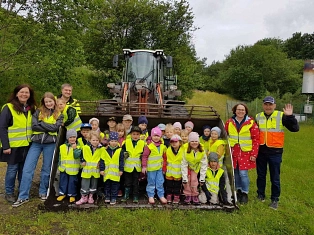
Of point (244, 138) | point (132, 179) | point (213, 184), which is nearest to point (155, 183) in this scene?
point (132, 179)

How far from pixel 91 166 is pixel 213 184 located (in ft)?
6.58

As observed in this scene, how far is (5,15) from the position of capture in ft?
37.4

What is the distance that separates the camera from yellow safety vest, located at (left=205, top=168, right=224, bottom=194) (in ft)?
16.5

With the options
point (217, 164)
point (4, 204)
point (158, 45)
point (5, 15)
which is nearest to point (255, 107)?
point (158, 45)

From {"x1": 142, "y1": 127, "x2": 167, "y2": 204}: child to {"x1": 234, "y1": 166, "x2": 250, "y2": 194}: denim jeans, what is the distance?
1.34 meters

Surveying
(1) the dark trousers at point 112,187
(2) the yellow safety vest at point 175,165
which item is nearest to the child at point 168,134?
(2) the yellow safety vest at point 175,165

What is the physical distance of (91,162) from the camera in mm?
4887

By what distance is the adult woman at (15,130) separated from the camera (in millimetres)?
4809

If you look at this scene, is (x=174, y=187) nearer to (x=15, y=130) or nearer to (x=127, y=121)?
(x=127, y=121)

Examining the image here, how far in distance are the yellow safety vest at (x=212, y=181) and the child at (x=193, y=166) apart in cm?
14

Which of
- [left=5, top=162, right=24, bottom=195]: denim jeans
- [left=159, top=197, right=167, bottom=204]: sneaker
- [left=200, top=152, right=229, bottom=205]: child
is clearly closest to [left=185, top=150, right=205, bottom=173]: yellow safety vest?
[left=200, top=152, right=229, bottom=205]: child

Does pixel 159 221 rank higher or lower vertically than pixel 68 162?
lower

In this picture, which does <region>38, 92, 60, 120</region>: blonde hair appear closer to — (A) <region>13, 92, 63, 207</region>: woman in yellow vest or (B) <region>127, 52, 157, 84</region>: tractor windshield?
(A) <region>13, 92, 63, 207</region>: woman in yellow vest

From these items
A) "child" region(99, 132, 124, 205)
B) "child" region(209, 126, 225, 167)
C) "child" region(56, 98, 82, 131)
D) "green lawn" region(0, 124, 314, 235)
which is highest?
"child" region(56, 98, 82, 131)
